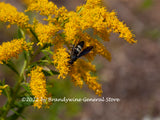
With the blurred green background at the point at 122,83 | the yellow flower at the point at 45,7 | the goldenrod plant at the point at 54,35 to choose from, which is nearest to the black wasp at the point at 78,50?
the goldenrod plant at the point at 54,35

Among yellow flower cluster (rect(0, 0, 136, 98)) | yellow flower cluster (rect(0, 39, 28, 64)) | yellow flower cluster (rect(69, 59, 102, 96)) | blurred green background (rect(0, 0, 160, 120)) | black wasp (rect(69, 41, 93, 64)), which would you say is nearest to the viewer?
yellow flower cluster (rect(0, 39, 28, 64))

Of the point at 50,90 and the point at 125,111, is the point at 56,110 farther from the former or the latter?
the point at 125,111

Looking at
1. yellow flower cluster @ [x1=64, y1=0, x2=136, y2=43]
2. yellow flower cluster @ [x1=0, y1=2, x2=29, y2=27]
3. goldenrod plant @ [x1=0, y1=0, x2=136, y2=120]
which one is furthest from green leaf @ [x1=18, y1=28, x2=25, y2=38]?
yellow flower cluster @ [x1=64, y1=0, x2=136, y2=43]

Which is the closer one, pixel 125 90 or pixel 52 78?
pixel 52 78

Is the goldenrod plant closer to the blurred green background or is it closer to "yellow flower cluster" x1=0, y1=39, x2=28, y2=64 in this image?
"yellow flower cluster" x1=0, y1=39, x2=28, y2=64

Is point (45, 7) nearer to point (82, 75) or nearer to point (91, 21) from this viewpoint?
point (91, 21)

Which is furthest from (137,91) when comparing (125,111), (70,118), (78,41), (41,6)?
(41,6)

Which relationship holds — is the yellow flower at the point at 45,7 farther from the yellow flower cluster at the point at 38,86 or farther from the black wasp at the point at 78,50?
the yellow flower cluster at the point at 38,86
